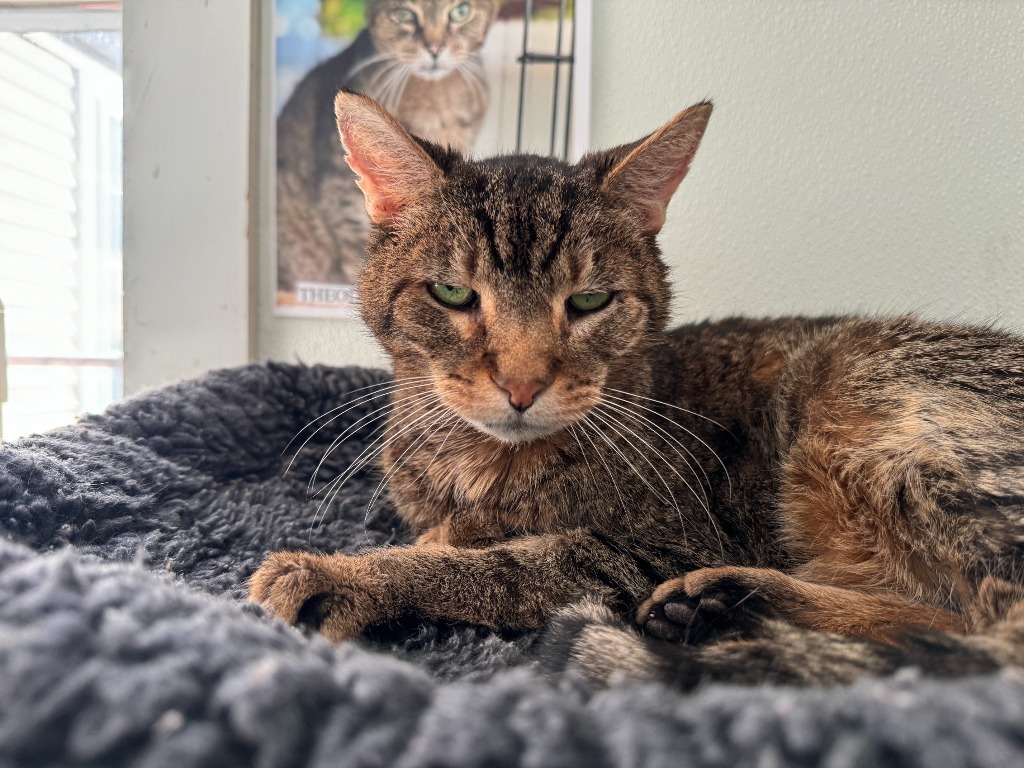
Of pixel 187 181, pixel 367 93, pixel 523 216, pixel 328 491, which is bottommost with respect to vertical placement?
pixel 328 491

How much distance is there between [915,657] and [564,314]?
2.13 ft

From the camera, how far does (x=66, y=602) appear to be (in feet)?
1.57

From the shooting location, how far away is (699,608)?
777mm

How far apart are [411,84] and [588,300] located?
3.75 feet

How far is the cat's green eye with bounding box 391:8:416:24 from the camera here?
172 centimetres

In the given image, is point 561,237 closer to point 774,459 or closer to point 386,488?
point 774,459

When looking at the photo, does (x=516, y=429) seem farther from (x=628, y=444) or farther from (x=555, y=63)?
(x=555, y=63)

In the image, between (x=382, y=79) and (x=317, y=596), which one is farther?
(x=382, y=79)

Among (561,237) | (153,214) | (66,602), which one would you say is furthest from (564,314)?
(153,214)

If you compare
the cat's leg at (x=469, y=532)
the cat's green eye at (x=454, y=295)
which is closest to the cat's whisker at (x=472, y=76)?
the cat's green eye at (x=454, y=295)

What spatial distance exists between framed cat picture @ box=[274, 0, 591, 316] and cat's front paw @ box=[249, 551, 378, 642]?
1.03 metres

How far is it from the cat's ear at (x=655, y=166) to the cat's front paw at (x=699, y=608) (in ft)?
2.17

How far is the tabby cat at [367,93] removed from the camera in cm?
171

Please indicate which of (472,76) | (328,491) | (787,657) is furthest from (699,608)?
(472,76)
